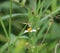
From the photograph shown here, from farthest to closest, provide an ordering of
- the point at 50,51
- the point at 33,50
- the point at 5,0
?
1. the point at 5,0
2. the point at 50,51
3. the point at 33,50

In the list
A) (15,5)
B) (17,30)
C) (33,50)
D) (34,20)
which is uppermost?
(34,20)

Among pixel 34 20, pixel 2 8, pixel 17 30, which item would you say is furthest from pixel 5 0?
pixel 34 20

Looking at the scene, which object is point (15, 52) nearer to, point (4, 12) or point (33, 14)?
point (33, 14)

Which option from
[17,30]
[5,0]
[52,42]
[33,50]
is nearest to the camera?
[33,50]

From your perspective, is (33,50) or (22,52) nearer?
(33,50)

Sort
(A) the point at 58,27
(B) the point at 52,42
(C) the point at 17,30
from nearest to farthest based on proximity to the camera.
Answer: (B) the point at 52,42 → (A) the point at 58,27 → (C) the point at 17,30

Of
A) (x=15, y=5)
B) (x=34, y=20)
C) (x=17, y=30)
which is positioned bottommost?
(x=17, y=30)

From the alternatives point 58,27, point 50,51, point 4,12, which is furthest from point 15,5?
point 50,51

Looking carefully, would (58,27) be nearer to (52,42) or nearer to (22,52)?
(52,42)

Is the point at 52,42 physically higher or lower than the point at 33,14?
lower
